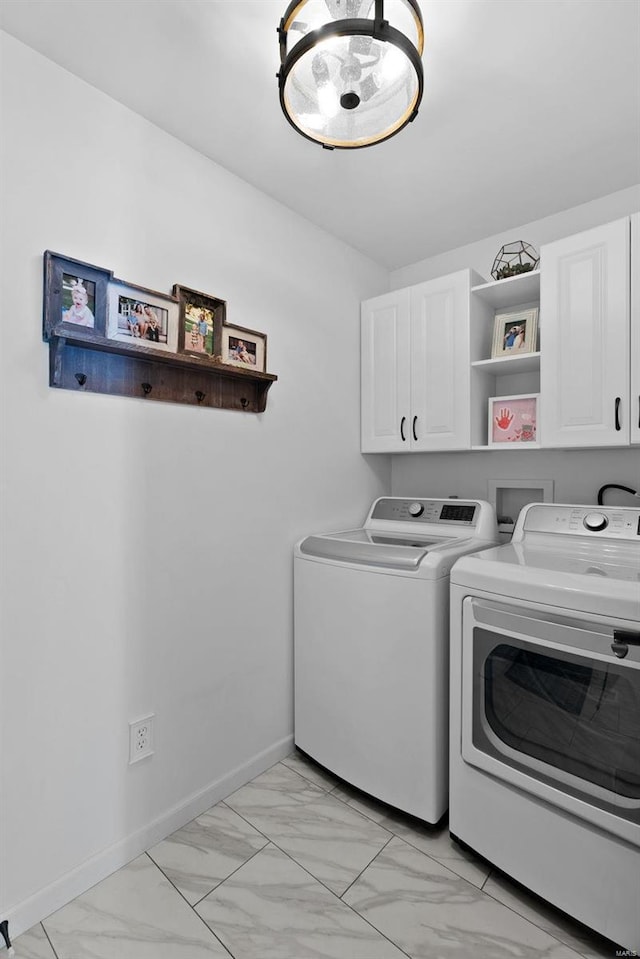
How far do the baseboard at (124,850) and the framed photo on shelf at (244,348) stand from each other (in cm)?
159

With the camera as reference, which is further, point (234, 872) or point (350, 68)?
point (234, 872)

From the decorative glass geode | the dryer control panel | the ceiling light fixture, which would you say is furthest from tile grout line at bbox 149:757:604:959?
the decorative glass geode

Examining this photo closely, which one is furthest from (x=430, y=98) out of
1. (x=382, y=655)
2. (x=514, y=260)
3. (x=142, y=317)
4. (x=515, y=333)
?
(x=382, y=655)

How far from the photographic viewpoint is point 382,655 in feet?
5.65

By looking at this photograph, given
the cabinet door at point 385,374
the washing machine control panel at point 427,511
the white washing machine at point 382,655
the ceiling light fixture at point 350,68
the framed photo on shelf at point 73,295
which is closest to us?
the ceiling light fixture at point 350,68

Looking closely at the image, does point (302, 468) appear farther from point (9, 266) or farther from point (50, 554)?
point (9, 266)

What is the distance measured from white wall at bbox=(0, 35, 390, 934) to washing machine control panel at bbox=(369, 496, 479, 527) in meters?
0.42

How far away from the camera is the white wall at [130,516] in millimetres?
1281

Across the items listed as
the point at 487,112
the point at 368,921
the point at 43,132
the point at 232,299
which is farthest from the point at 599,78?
the point at 368,921

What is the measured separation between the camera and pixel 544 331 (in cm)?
187

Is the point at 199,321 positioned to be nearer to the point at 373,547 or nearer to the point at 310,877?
the point at 373,547

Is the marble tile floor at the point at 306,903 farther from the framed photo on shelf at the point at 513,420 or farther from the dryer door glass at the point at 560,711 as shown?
the framed photo on shelf at the point at 513,420

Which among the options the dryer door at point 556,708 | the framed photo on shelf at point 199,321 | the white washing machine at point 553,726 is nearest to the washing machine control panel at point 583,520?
the white washing machine at point 553,726

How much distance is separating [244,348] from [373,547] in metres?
0.93
